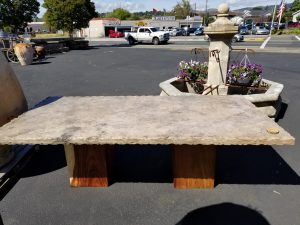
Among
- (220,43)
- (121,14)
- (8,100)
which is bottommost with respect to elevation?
(8,100)

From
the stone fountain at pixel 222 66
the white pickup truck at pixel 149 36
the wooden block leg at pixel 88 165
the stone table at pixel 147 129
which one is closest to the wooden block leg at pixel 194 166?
the stone table at pixel 147 129

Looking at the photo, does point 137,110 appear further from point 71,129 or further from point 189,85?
point 189,85

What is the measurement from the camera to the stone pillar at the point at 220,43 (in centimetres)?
618

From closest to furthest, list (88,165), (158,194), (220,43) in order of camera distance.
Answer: (158,194) → (88,165) → (220,43)

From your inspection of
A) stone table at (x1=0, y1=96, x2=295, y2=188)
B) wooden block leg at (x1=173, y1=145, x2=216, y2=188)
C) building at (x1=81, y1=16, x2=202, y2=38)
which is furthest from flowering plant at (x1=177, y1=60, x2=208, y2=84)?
building at (x1=81, y1=16, x2=202, y2=38)

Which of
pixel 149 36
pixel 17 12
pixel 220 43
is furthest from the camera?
pixel 149 36

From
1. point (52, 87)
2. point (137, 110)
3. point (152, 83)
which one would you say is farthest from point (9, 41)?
point (137, 110)

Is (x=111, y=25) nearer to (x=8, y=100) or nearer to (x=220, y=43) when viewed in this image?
(x=220, y=43)

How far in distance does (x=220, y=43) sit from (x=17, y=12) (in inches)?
971

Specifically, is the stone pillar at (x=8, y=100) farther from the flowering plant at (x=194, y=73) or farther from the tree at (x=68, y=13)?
the tree at (x=68, y=13)

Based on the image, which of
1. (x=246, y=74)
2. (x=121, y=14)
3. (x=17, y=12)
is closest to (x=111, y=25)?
(x=121, y=14)

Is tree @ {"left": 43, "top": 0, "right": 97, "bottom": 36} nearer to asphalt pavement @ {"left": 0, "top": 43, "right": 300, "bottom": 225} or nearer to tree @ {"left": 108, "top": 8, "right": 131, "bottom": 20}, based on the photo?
asphalt pavement @ {"left": 0, "top": 43, "right": 300, "bottom": 225}

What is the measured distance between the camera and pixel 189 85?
787 cm

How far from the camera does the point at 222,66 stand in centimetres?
656
